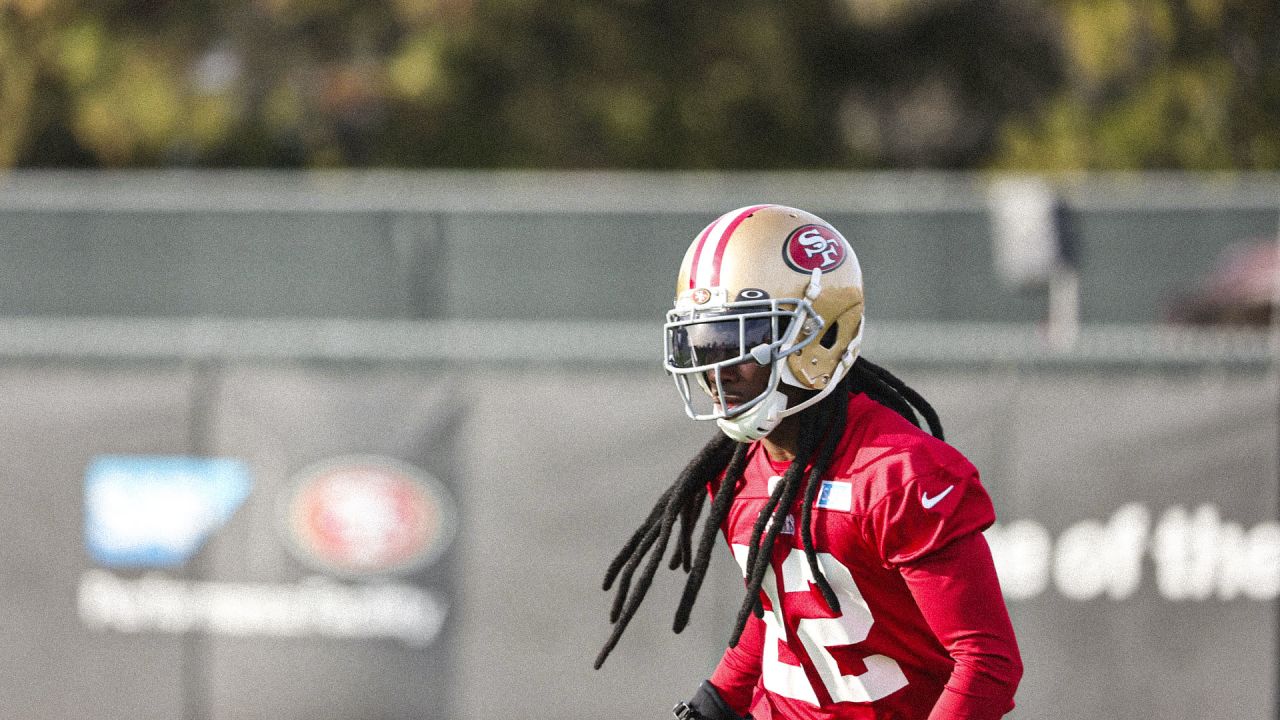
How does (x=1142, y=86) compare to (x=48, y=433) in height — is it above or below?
above

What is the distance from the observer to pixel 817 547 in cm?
369

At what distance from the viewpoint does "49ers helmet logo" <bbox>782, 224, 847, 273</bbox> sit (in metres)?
3.70

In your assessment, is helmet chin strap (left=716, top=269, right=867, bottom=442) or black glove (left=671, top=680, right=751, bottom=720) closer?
helmet chin strap (left=716, top=269, right=867, bottom=442)

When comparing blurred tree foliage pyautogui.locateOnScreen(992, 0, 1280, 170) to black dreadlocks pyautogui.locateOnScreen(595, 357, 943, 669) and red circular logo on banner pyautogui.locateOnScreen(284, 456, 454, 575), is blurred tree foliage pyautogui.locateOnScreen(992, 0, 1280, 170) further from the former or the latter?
black dreadlocks pyautogui.locateOnScreen(595, 357, 943, 669)

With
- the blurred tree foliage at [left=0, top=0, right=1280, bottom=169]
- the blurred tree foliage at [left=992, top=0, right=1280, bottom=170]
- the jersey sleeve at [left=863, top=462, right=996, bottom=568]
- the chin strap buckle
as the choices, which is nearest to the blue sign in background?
the chin strap buckle

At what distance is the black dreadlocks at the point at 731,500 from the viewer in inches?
147

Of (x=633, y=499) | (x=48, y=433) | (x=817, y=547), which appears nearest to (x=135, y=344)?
(x=48, y=433)

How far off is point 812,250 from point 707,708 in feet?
3.97

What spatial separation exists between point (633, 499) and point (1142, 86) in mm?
13447

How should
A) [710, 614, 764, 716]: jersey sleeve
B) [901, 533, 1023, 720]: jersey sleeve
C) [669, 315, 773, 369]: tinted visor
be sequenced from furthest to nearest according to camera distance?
[710, 614, 764, 716]: jersey sleeve → [669, 315, 773, 369]: tinted visor → [901, 533, 1023, 720]: jersey sleeve

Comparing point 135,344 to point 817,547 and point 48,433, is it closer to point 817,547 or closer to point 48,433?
point 48,433

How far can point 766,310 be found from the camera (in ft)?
12.0

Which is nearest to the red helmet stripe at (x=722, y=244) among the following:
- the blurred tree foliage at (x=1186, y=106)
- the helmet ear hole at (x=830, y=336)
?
the helmet ear hole at (x=830, y=336)

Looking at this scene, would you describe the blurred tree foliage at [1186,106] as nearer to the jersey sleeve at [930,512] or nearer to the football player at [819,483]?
the football player at [819,483]
